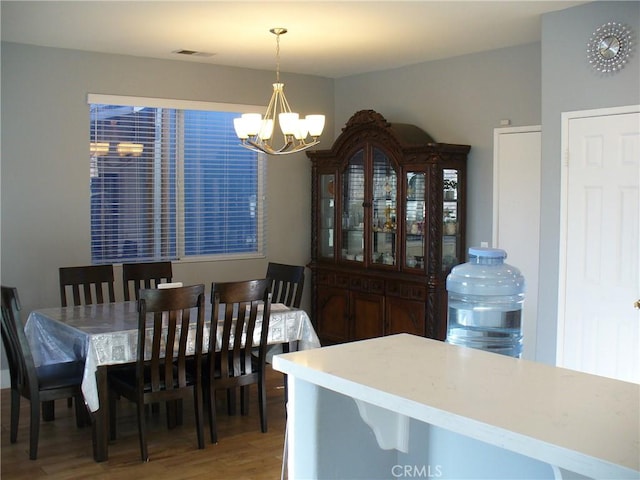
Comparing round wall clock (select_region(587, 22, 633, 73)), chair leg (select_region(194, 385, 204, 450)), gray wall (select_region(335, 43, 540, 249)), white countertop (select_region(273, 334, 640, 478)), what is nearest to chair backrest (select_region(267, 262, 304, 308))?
chair leg (select_region(194, 385, 204, 450))

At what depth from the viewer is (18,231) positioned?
5.76 metres

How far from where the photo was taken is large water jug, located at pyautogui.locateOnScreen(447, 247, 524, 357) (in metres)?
2.72

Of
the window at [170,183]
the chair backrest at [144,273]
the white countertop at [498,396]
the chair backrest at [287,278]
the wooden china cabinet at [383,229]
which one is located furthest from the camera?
the window at [170,183]

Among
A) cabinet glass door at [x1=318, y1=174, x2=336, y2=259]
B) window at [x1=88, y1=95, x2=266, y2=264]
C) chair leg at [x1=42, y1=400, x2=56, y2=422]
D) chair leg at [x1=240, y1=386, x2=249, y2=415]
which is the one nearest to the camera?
chair leg at [x1=42, y1=400, x2=56, y2=422]

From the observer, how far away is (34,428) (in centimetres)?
416

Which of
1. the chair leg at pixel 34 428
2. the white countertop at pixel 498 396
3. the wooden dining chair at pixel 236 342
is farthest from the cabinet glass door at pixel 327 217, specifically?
the white countertop at pixel 498 396

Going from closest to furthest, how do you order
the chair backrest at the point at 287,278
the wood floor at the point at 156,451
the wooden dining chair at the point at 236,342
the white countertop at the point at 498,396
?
the white countertop at the point at 498,396 → the wood floor at the point at 156,451 → the wooden dining chair at the point at 236,342 → the chair backrest at the point at 287,278

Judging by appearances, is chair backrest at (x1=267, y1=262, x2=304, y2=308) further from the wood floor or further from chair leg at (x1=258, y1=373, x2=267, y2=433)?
the wood floor

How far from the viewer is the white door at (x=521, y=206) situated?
568cm

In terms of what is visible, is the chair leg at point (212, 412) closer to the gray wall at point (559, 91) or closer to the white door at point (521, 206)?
the gray wall at point (559, 91)

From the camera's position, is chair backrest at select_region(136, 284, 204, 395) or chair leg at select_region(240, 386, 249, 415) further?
chair leg at select_region(240, 386, 249, 415)

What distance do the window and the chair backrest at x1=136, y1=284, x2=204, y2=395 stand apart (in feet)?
6.71

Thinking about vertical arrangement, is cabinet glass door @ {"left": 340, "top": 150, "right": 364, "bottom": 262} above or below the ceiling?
below

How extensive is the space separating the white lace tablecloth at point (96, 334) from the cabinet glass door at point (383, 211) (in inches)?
63.4
